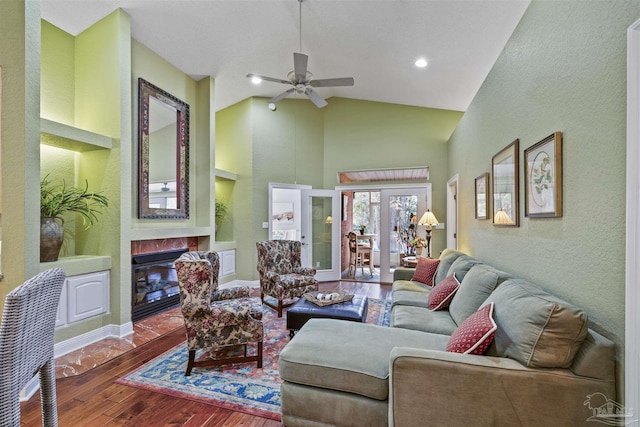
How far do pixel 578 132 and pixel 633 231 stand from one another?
0.67 meters

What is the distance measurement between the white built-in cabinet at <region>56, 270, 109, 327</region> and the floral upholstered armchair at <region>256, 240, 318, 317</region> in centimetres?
190

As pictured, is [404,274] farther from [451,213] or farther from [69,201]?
[69,201]

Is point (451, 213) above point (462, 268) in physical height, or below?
above

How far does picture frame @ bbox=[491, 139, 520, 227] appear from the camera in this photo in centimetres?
236

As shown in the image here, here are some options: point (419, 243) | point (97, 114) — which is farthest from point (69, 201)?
point (419, 243)

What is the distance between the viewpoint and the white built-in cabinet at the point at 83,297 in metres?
2.92

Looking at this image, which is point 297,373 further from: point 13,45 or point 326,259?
point 326,259

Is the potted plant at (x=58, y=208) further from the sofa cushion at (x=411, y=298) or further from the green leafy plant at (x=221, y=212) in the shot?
the sofa cushion at (x=411, y=298)

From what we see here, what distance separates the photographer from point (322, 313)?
2902 mm

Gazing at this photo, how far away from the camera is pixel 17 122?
2.25m

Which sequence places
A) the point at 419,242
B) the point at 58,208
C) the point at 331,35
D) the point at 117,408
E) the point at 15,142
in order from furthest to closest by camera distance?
the point at 419,242
the point at 331,35
the point at 58,208
the point at 15,142
the point at 117,408

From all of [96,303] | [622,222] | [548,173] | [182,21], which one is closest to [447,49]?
[548,173]

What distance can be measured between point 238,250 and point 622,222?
211 inches

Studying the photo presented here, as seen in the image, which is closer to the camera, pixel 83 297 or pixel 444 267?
pixel 83 297
